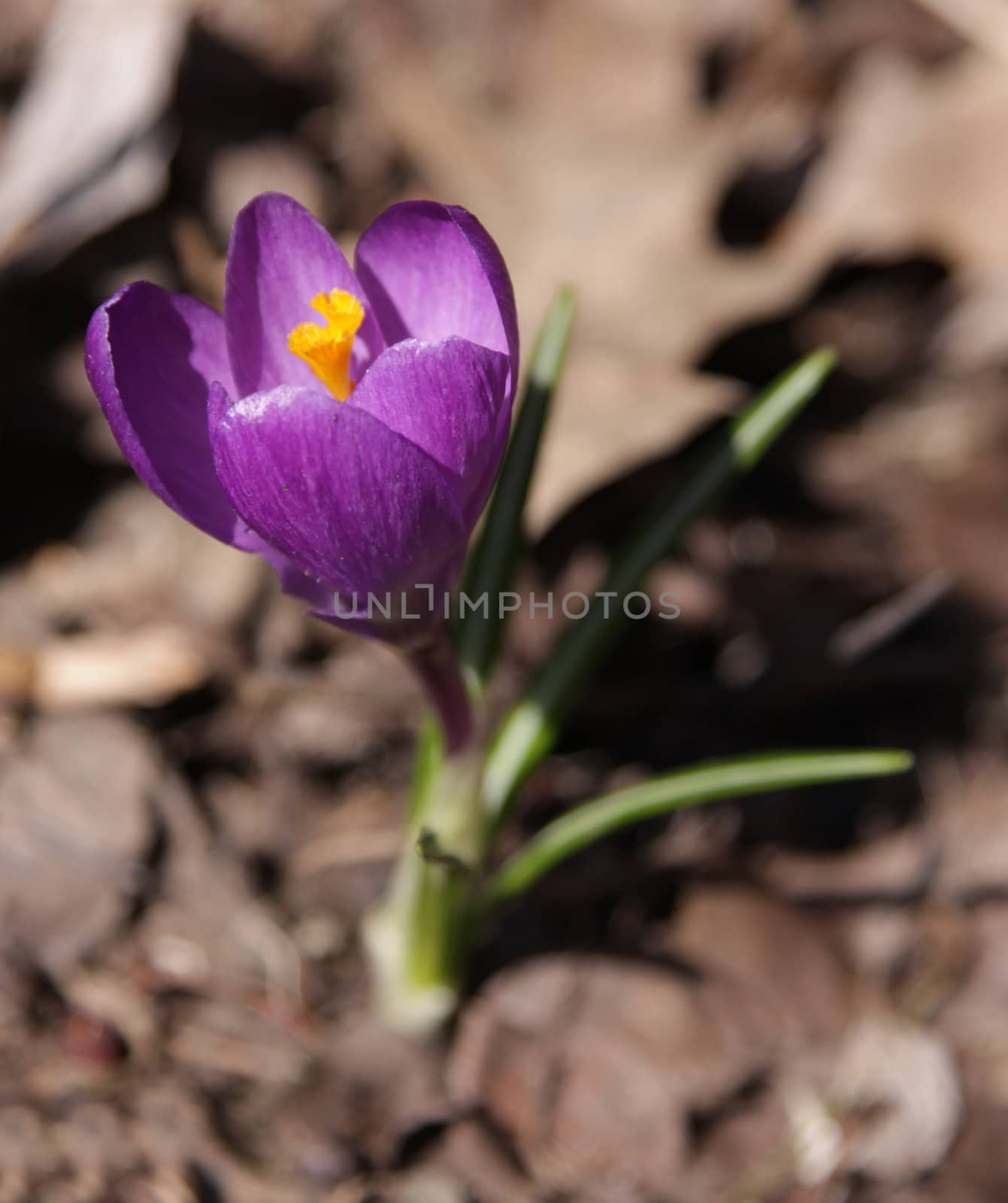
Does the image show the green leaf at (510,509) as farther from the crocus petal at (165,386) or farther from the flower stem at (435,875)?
the crocus petal at (165,386)

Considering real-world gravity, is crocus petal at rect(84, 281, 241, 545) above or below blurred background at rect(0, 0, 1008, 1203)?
above

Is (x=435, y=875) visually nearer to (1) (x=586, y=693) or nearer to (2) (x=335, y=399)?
(1) (x=586, y=693)

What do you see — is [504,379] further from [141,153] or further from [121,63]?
[121,63]

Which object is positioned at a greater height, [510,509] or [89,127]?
[89,127]

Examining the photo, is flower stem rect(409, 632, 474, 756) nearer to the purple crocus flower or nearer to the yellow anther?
the purple crocus flower

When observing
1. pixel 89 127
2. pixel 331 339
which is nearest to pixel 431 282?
pixel 331 339

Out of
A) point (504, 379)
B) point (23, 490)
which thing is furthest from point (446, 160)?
point (504, 379)

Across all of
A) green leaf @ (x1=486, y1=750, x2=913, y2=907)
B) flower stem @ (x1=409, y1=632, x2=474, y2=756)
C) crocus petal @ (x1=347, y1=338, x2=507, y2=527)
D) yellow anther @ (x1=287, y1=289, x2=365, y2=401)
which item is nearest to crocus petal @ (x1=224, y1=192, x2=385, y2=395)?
yellow anther @ (x1=287, y1=289, x2=365, y2=401)
